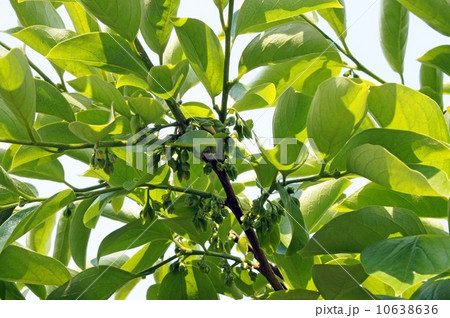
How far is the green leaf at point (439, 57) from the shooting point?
1.17 m

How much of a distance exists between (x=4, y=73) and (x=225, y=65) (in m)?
0.40

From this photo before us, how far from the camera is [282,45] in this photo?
1.17 metres

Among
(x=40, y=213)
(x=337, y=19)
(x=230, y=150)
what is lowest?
(x=40, y=213)

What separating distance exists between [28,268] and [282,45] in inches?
26.1

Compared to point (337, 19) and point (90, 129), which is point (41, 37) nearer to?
point (90, 129)

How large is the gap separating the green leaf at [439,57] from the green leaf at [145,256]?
2.16 ft

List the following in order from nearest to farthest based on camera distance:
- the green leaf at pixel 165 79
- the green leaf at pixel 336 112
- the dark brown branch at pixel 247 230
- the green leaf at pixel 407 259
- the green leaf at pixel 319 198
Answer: the green leaf at pixel 407 259 → the green leaf at pixel 336 112 → the green leaf at pixel 165 79 → the dark brown branch at pixel 247 230 → the green leaf at pixel 319 198

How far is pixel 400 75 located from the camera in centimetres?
140

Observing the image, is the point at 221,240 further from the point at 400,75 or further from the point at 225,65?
the point at 400,75

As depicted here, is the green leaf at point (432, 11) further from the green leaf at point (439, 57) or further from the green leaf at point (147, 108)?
the green leaf at point (147, 108)

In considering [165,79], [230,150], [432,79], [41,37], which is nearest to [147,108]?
[165,79]

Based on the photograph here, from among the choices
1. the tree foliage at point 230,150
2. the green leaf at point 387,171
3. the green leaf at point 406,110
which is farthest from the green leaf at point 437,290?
the green leaf at point 406,110

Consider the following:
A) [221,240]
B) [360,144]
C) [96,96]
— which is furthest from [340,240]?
[96,96]

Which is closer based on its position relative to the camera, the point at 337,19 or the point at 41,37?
the point at 41,37
